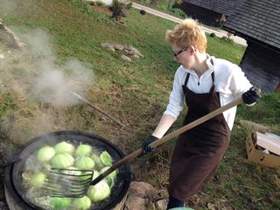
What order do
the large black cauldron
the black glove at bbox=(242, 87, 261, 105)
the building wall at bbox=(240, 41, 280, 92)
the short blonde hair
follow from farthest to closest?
the building wall at bbox=(240, 41, 280, 92)
the large black cauldron
the short blonde hair
the black glove at bbox=(242, 87, 261, 105)

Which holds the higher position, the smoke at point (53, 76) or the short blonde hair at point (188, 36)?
the short blonde hair at point (188, 36)

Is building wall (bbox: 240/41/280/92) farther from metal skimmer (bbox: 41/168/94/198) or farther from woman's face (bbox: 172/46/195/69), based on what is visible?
metal skimmer (bbox: 41/168/94/198)

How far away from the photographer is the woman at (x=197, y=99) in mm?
3729

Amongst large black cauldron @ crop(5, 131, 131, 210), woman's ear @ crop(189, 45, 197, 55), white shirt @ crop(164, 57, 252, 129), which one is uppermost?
woman's ear @ crop(189, 45, 197, 55)

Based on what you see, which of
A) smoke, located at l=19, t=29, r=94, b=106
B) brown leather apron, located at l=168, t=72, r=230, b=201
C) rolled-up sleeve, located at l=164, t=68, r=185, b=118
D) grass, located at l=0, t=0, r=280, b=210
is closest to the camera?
brown leather apron, located at l=168, t=72, r=230, b=201

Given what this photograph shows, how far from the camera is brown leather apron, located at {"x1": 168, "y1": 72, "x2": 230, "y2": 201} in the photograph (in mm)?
4145

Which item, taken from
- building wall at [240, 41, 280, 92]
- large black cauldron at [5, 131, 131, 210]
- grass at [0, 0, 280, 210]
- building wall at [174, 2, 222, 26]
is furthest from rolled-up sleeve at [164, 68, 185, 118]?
building wall at [174, 2, 222, 26]

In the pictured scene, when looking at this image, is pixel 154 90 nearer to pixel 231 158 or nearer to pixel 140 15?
pixel 231 158

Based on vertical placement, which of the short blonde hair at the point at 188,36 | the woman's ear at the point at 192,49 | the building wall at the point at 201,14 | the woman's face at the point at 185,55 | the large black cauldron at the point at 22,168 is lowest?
the building wall at the point at 201,14

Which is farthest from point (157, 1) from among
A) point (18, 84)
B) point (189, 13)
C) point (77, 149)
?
point (77, 149)

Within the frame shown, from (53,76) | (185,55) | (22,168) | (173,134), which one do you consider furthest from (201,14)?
(22,168)

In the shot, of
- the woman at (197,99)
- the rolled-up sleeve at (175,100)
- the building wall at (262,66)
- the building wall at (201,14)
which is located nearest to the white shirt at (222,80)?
the woman at (197,99)

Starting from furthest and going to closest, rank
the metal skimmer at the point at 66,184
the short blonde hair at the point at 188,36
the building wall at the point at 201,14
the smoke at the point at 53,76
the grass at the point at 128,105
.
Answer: the building wall at the point at 201,14 → the smoke at the point at 53,76 → the grass at the point at 128,105 → the metal skimmer at the point at 66,184 → the short blonde hair at the point at 188,36

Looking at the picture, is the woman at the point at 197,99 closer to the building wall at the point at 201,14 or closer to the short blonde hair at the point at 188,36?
the short blonde hair at the point at 188,36
